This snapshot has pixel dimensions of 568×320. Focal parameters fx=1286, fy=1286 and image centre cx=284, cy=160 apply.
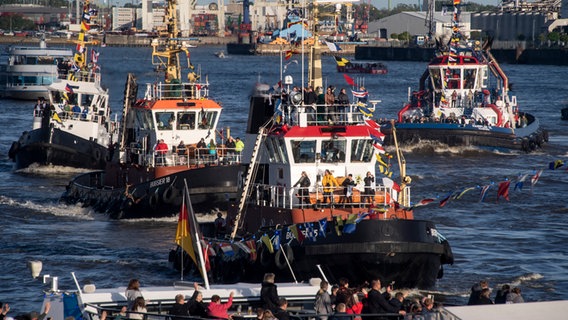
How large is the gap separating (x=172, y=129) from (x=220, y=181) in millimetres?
4750

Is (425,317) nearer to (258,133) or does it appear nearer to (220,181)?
(258,133)

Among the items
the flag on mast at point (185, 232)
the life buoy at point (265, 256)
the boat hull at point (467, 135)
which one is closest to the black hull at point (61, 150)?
the boat hull at point (467, 135)

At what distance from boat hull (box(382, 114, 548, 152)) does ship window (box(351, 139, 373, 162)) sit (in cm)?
3369

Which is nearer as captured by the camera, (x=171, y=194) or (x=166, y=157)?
(x=171, y=194)

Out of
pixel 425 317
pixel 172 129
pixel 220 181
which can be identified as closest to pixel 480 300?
pixel 425 317

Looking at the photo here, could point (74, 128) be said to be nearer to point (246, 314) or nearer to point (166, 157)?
point (166, 157)

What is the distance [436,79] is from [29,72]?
45.8 metres

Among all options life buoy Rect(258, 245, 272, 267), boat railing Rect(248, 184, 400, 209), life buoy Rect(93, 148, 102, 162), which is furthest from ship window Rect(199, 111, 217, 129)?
life buoy Rect(258, 245, 272, 267)

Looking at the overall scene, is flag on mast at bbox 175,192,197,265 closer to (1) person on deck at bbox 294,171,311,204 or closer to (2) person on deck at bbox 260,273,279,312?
(2) person on deck at bbox 260,273,279,312

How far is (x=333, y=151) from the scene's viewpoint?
3064 centimetres

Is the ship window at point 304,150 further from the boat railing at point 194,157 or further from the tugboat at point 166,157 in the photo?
the boat railing at point 194,157

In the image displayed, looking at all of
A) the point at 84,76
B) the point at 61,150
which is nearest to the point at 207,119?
the point at 61,150

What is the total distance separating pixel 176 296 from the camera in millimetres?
21750

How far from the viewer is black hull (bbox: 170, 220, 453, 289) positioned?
27094 millimetres
